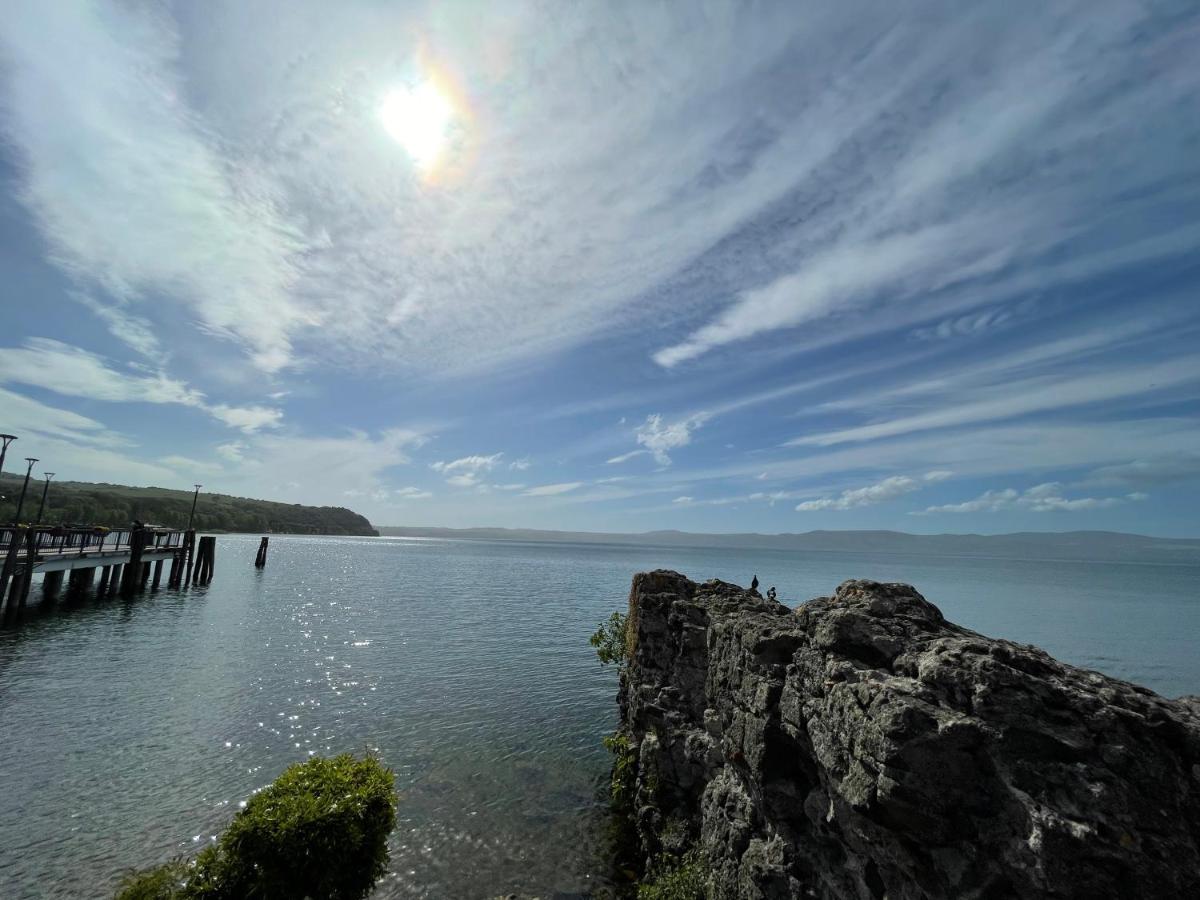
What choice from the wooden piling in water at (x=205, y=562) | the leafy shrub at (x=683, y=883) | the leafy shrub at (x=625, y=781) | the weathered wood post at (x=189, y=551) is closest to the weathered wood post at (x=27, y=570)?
the weathered wood post at (x=189, y=551)

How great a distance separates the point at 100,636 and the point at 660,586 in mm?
39587

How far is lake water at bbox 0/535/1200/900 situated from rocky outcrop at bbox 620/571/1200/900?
7495 mm

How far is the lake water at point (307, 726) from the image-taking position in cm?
1411

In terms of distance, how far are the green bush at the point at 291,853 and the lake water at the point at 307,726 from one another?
17.1 ft

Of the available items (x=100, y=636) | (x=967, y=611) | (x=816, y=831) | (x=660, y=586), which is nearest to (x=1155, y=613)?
(x=967, y=611)

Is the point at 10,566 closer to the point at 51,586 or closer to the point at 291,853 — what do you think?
the point at 51,586

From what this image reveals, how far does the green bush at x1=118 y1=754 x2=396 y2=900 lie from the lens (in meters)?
8.28

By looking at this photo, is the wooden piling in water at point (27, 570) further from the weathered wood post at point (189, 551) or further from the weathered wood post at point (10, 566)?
the weathered wood post at point (189, 551)

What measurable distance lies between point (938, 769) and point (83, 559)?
6325cm

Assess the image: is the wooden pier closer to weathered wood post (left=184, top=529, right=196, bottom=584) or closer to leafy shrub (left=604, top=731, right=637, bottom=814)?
weathered wood post (left=184, top=529, right=196, bottom=584)

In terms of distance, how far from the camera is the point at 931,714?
640cm

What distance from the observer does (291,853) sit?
8359mm

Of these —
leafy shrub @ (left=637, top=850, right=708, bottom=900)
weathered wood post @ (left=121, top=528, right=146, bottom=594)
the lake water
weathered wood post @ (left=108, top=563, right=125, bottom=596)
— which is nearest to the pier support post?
the lake water

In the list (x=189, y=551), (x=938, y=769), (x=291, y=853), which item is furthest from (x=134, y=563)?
(x=938, y=769)
